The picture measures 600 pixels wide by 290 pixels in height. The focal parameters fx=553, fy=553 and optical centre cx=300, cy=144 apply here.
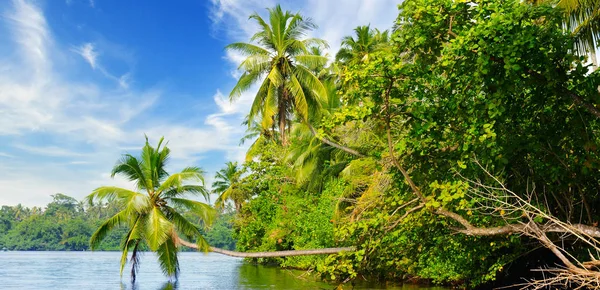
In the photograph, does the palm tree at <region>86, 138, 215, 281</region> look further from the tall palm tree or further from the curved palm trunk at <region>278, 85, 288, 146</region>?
the tall palm tree

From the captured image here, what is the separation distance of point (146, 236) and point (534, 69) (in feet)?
45.4

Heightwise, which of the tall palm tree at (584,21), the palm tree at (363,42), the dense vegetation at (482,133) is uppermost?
the palm tree at (363,42)

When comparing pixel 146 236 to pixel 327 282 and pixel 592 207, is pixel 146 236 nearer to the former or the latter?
pixel 327 282

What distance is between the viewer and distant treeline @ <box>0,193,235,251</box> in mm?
88506

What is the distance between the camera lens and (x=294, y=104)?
22.8 m

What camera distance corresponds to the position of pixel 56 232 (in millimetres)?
95875

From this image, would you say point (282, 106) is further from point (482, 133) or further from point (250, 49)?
point (482, 133)

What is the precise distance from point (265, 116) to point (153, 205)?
233 inches

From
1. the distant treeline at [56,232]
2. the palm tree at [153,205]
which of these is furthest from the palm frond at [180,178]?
the distant treeline at [56,232]

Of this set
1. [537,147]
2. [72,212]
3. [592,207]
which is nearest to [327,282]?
[592,207]

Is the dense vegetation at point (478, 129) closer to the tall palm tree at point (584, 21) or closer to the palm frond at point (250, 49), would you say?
the tall palm tree at point (584, 21)

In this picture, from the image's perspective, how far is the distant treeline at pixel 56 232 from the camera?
88.5 metres

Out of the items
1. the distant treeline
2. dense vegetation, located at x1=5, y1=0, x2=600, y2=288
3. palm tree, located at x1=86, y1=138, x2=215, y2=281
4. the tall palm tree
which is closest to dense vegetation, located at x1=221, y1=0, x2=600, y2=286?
dense vegetation, located at x1=5, y1=0, x2=600, y2=288

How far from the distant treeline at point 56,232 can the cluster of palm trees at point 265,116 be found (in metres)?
62.9
